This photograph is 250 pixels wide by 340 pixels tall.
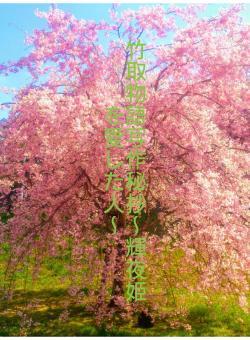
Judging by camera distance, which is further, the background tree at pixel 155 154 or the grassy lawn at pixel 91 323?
the grassy lawn at pixel 91 323

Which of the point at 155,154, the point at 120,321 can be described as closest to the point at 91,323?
the point at 120,321

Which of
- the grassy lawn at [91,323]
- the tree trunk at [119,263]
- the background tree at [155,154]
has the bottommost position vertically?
the grassy lawn at [91,323]

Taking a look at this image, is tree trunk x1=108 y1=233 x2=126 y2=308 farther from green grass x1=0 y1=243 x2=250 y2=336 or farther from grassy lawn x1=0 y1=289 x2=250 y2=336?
grassy lawn x1=0 y1=289 x2=250 y2=336

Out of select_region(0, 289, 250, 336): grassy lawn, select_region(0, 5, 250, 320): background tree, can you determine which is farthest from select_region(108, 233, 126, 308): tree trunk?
select_region(0, 289, 250, 336): grassy lawn

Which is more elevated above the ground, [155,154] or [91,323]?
[155,154]

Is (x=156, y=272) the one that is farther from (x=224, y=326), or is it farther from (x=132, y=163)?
(x=132, y=163)

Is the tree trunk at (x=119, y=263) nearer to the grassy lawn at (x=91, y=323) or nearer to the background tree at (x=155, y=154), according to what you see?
the background tree at (x=155, y=154)

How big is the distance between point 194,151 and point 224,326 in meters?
4.32

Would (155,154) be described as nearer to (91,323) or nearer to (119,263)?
(119,263)

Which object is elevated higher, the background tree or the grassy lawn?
the background tree

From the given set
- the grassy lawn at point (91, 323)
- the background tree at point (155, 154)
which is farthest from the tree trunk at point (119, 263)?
the grassy lawn at point (91, 323)

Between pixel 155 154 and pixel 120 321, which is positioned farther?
pixel 120 321

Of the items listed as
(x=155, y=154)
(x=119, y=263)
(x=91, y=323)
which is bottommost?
(x=91, y=323)

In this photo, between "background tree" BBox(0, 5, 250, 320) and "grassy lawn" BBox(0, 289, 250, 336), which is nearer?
"background tree" BBox(0, 5, 250, 320)
